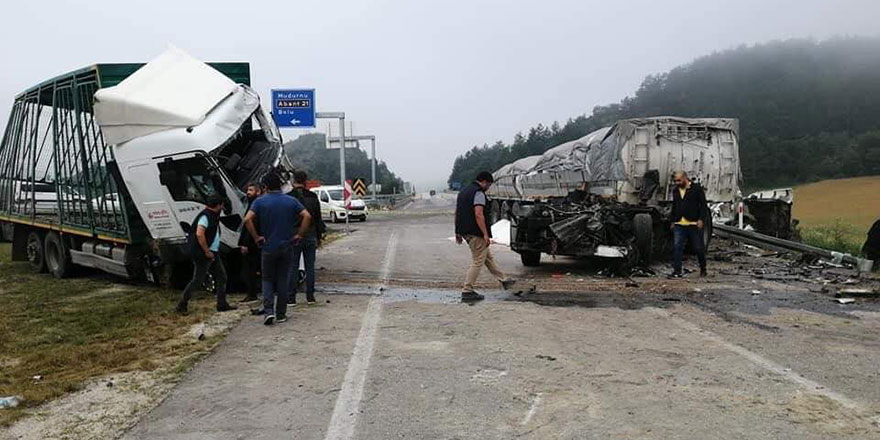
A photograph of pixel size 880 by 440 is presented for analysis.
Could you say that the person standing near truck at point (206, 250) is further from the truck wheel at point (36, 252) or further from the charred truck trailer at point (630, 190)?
the truck wheel at point (36, 252)

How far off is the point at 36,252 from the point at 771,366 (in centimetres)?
1314

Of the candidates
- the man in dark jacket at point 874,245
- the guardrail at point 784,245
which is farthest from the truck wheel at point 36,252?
the man in dark jacket at point 874,245

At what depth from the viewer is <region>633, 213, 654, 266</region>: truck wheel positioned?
1113 cm

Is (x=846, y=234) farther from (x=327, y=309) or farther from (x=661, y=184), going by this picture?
(x=327, y=309)

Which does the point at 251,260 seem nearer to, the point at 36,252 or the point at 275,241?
the point at 275,241

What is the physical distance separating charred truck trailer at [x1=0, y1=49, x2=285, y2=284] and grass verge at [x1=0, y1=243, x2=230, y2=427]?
2.22ft

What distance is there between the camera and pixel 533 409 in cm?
457

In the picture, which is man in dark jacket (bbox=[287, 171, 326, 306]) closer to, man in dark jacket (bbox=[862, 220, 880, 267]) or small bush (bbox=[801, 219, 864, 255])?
man in dark jacket (bbox=[862, 220, 880, 267])

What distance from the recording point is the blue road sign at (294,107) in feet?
76.9

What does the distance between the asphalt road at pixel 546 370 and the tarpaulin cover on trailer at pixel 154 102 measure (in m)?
3.21

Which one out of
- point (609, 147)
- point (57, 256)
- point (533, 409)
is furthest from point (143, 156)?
point (609, 147)

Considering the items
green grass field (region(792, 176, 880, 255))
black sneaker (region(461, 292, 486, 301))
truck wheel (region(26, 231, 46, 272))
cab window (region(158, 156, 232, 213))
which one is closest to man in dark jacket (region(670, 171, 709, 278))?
black sneaker (region(461, 292, 486, 301))

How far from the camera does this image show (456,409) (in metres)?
4.60

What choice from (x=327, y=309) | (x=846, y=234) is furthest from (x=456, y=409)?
(x=846, y=234)
